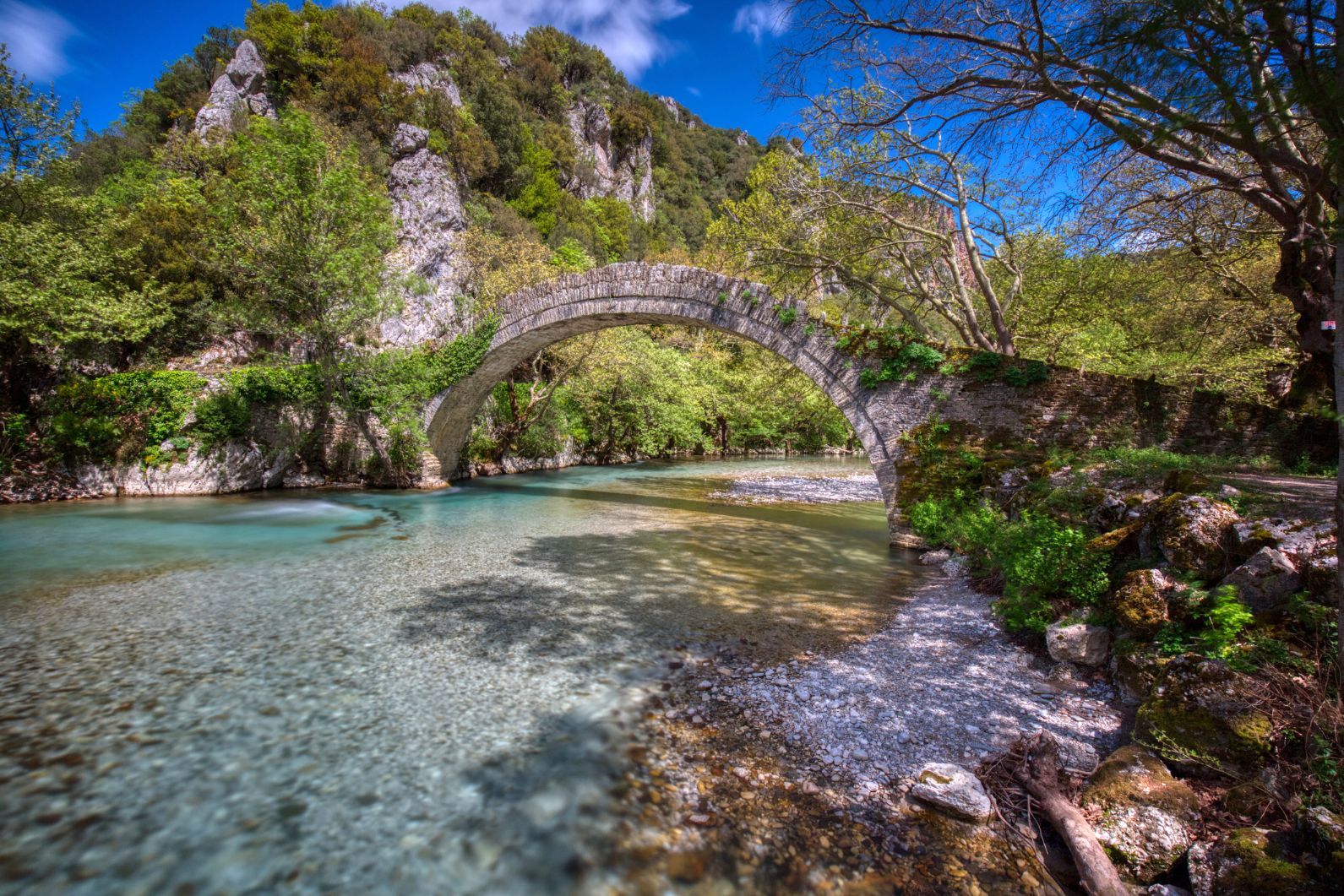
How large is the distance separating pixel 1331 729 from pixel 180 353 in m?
23.7

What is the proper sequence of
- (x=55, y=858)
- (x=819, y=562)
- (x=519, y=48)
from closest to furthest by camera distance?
(x=55, y=858) < (x=819, y=562) < (x=519, y=48)

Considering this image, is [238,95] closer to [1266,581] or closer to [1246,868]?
[1266,581]

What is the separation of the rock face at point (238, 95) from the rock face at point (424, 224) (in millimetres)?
8047

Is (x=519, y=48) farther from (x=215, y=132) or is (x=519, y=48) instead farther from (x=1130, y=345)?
(x=1130, y=345)

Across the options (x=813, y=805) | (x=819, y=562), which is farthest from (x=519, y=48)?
(x=813, y=805)

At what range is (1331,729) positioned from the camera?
7.20ft

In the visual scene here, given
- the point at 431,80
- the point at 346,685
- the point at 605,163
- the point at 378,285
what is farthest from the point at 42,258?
the point at 605,163

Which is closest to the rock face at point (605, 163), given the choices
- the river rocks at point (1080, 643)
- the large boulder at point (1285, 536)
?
the river rocks at point (1080, 643)

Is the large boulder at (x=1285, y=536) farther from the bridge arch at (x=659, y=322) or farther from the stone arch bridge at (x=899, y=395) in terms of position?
the bridge arch at (x=659, y=322)

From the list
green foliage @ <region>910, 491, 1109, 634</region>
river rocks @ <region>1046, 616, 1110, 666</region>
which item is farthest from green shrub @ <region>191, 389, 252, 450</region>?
river rocks @ <region>1046, 616, 1110, 666</region>

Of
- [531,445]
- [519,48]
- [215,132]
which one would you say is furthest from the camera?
[519,48]

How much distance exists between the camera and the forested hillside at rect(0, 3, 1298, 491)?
1059cm

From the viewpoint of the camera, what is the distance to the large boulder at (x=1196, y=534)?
11.6 feet

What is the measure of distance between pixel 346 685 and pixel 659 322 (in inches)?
387
